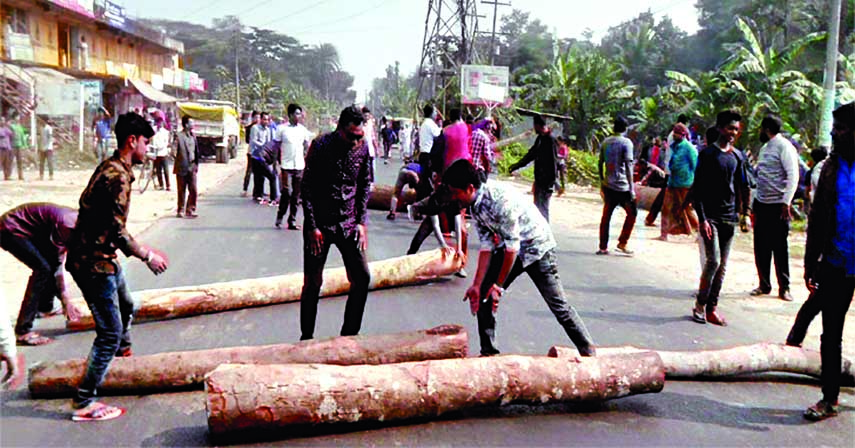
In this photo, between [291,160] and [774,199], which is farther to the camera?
[291,160]

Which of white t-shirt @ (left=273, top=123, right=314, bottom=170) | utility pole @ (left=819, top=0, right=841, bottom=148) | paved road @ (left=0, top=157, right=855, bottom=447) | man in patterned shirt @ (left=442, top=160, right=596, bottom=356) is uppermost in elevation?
utility pole @ (left=819, top=0, right=841, bottom=148)

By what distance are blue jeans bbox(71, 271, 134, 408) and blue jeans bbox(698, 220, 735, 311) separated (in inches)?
198

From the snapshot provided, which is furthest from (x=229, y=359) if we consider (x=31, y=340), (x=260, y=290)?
(x=260, y=290)

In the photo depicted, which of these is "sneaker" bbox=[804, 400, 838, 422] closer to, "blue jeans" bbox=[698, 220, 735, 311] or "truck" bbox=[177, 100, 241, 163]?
"blue jeans" bbox=[698, 220, 735, 311]

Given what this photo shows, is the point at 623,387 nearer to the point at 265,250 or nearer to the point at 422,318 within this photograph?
the point at 422,318

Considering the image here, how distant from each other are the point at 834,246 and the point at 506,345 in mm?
2551

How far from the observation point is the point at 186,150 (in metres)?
13.0

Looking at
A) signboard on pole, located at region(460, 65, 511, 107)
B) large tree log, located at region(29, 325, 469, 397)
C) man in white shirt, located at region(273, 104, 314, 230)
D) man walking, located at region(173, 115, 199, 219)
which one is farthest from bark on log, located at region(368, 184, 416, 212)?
signboard on pole, located at region(460, 65, 511, 107)

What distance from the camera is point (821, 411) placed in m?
4.69

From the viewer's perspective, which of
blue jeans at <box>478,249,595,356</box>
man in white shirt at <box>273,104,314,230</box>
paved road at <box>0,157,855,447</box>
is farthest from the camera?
man in white shirt at <box>273,104,314,230</box>

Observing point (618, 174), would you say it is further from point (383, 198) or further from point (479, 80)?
point (479, 80)

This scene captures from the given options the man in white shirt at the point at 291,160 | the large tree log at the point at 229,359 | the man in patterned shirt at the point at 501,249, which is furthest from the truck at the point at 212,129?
the man in patterned shirt at the point at 501,249

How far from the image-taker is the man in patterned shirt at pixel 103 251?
175 inches

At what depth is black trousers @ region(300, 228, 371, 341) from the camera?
5602mm
